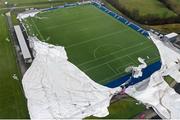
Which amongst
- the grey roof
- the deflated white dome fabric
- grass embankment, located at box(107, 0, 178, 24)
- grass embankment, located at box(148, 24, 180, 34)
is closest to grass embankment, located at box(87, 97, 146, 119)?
the deflated white dome fabric

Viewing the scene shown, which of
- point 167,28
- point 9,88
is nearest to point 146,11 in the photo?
point 167,28

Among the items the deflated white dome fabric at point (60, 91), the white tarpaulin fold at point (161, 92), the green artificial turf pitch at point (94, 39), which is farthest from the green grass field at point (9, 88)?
the white tarpaulin fold at point (161, 92)

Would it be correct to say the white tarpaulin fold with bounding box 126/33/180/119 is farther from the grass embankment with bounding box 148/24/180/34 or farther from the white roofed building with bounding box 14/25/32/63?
the white roofed building with bounding box 14/25/32/63

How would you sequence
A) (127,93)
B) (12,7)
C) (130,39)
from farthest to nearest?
(12,7) < (130,39) < (127,93)

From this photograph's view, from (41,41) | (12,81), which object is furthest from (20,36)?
(12,81)

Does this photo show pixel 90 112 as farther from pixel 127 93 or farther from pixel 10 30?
pixel 10 30
